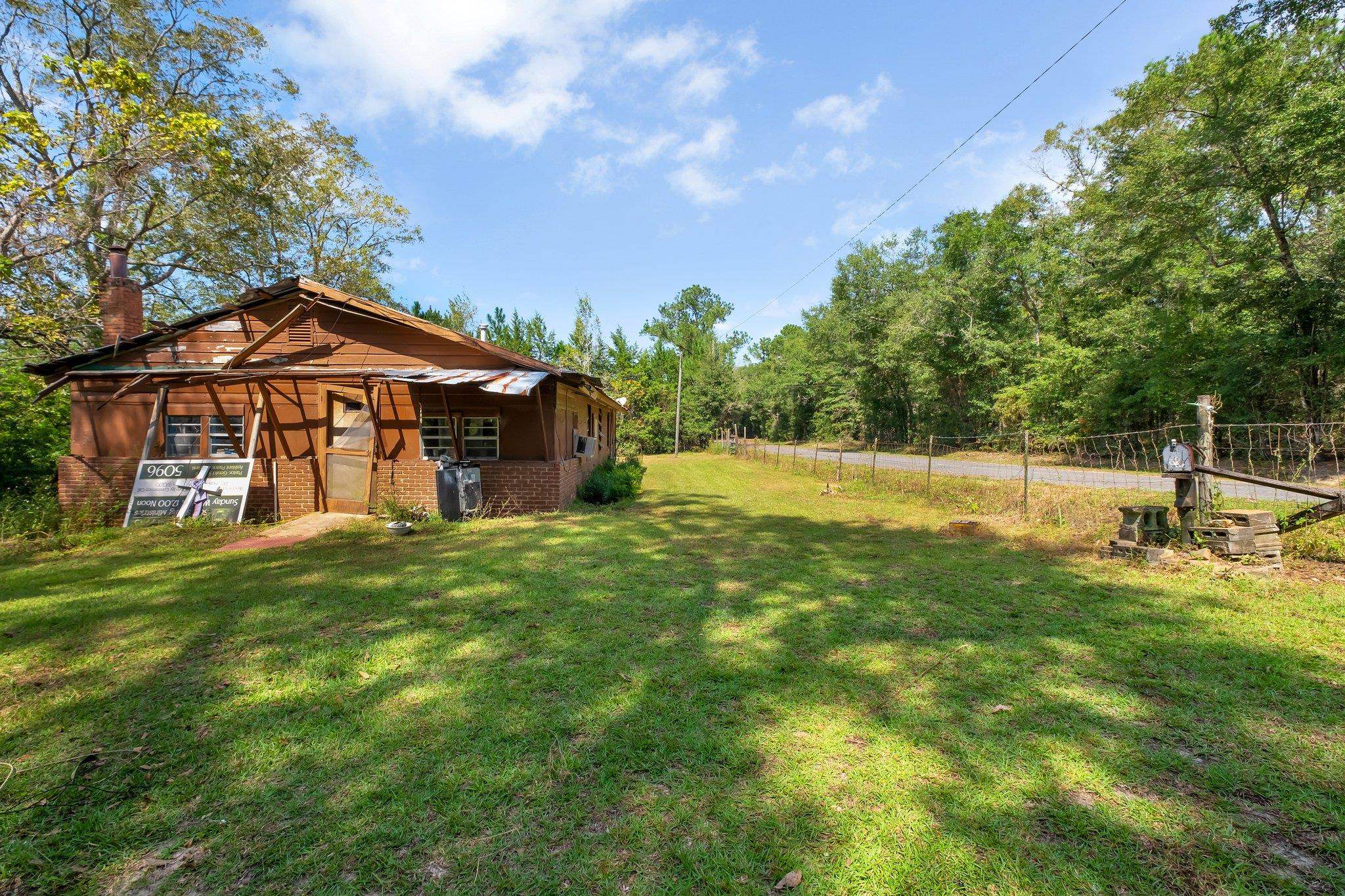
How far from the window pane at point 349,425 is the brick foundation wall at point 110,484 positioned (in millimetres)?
973

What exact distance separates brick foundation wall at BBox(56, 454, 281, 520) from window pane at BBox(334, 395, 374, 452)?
3.19 feet

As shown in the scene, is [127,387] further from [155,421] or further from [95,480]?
[95,480]

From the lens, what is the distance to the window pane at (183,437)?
9.67 meters

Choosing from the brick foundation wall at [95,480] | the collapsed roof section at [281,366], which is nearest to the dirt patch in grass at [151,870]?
the collapsed roof section at [281,366]

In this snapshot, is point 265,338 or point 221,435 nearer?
point 265,338

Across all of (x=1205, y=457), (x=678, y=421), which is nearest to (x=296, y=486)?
(x=1205, y=457)

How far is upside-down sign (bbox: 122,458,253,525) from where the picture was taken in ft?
27.7

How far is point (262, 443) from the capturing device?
9.66 m

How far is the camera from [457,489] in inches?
343

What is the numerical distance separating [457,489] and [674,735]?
7074 mm

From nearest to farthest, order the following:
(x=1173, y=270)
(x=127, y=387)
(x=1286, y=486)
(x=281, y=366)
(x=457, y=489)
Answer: (x=1286, y=486) < (x=127, y=387) < (x=457, y=489) < (x=281, y=366) < (x=1173, y=270)

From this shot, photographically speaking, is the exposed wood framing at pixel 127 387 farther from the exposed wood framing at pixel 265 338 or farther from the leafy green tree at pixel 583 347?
the leafy green tree at pixel 583 347

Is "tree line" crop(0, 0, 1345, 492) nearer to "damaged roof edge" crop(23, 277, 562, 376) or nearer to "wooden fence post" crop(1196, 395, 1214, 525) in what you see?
"damaged roof edge" crop(23, 277, 562, 376)

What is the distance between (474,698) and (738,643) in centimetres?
192
